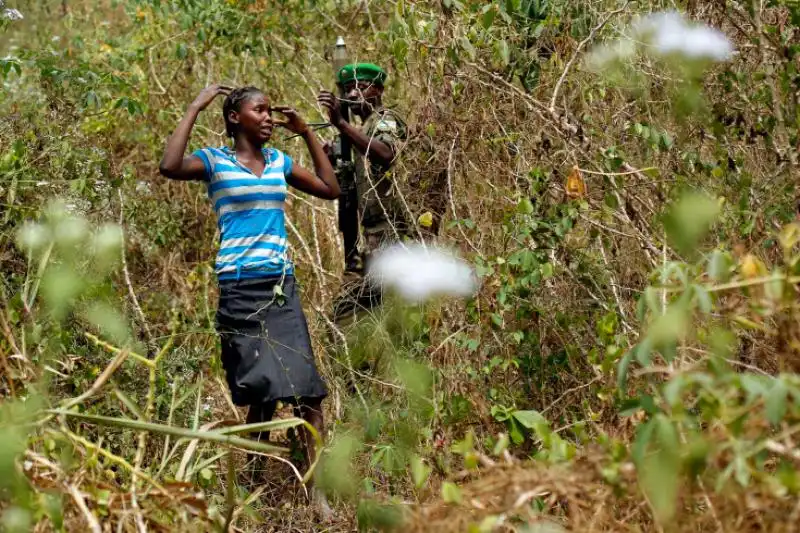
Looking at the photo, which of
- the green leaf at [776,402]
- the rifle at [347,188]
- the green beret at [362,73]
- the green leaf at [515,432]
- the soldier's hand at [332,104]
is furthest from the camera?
the rifle at [347,188]

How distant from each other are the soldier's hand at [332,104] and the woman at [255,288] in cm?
47

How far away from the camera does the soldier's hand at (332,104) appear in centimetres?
451

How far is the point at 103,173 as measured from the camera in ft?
16.8

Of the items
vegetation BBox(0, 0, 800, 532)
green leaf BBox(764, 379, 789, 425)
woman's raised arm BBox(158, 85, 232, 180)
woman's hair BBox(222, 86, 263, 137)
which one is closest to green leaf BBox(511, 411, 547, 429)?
vegetation BBox(0, 0, 800, 532)

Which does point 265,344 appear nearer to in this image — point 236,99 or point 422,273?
point 422,273

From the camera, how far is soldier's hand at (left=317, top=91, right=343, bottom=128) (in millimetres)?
4508

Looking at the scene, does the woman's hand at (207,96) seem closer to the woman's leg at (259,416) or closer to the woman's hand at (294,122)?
the woman's hand at (294,122)

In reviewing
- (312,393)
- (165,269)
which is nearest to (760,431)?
(312,393)

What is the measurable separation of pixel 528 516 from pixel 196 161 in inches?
83.3

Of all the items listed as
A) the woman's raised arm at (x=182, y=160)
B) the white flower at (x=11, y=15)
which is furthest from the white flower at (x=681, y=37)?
the white flower at (x=11, y=15)

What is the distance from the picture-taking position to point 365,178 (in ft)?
15.9

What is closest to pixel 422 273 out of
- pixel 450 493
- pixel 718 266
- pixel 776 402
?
pixel 450 493

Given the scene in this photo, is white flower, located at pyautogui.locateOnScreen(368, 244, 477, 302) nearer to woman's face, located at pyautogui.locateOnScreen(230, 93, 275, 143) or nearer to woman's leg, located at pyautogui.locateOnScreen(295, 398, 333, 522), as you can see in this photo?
woman's leg, located at pyautogui.locateOnScreen(295, 398, 333, 522)

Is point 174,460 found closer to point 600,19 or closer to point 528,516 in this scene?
point 528,516
